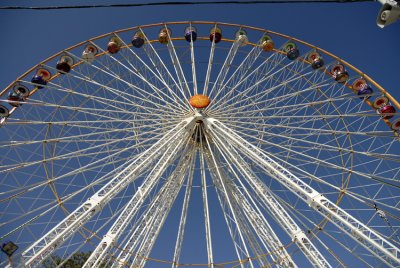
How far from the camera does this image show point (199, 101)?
15914mm

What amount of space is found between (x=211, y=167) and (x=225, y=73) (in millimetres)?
5301

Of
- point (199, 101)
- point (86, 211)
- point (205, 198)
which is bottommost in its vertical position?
point (86, 211)

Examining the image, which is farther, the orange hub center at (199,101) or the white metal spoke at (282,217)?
the orange hub center at (199,101)

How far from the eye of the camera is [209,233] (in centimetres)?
1523

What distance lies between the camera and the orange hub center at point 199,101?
1579cm

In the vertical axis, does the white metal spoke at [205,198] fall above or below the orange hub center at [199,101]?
below

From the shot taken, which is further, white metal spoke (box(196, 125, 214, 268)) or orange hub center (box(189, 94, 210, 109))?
orange hub center (box(189, 94, 210, 109))

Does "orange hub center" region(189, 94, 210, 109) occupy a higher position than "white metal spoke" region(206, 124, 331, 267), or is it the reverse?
"orange hub center" region(189, 94, 210, 109)

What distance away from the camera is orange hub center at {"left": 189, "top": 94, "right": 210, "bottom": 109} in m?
15.8

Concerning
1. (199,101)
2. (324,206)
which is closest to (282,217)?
(324,206)

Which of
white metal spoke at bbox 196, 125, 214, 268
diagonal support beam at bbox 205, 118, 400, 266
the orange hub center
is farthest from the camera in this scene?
the orange hub center

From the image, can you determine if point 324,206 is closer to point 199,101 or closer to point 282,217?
point 282,217

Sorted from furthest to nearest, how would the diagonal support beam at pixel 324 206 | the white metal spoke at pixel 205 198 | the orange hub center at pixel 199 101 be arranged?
the orange hub center at pixel 199 101, the white metal spoke at pixel 205 198, the diagonal support beam at pixel 324 206

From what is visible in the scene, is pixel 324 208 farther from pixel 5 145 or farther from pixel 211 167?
pixel 5 145
